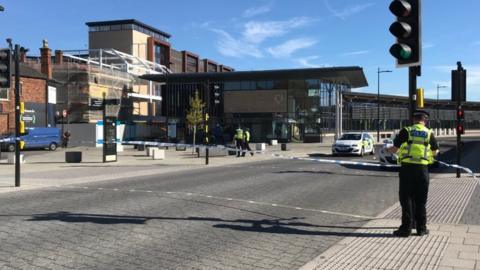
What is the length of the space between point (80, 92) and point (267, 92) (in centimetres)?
2167

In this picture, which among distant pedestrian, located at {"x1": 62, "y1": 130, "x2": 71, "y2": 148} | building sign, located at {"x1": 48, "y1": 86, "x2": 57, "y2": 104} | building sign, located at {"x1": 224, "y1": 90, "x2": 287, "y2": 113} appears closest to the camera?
distant pedestrian, located at {"x1": 62, "y1": 130, "x2": 71, "y2": 148}

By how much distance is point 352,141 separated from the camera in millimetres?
30297

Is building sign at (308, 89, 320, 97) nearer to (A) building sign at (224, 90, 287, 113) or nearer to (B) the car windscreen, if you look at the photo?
(A) building sign at (224, 90, 287, 113)

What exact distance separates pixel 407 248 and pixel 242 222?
9.12ft

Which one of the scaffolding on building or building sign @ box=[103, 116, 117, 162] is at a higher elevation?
the scaffolding on building

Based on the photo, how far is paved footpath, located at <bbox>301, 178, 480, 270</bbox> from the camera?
18.7ft

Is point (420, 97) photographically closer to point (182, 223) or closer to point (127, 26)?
point (182, 223)

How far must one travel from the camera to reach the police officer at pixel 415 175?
7.14 m

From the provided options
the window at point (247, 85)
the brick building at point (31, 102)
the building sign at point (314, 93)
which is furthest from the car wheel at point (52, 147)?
the building sign at point (314, 93)

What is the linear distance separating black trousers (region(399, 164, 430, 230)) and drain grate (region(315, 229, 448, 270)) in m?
0.24

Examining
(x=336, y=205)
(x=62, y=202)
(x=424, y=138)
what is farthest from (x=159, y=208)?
(x=424, y=138)

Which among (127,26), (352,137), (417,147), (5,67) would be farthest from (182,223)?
(127,26)

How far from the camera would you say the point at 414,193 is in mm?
7219

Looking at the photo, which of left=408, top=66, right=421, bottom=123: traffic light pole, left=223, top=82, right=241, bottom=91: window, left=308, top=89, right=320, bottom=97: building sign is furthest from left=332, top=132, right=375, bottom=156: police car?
left=223, top=82, right=241, bottom=91: window
